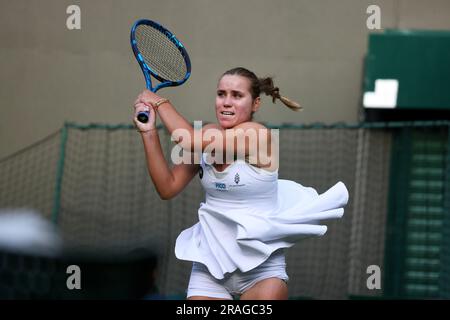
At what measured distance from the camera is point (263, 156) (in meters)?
4.12

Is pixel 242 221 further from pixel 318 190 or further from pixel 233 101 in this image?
pixel 318 190

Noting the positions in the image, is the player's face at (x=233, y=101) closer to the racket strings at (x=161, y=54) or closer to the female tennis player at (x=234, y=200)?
the female tennis player at (x=234, y=200)

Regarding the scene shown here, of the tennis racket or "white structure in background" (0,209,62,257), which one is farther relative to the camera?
"white structure in background" (0,209,62,257)

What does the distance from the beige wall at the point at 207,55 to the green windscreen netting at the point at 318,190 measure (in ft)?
1.13

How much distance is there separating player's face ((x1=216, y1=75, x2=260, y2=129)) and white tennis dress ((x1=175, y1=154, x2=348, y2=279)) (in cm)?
22

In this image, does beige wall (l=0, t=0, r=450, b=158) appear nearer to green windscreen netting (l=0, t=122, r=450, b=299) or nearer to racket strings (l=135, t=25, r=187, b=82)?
green windscreen netting (l=0, t=122, r=450, b=299)

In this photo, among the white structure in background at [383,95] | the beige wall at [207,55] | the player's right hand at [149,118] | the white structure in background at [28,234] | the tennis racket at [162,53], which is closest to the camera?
the player's right hand at [149,118]

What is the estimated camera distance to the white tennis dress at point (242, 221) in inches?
161

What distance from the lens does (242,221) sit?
13.4ft

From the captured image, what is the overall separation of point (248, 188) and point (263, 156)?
0.56 ft

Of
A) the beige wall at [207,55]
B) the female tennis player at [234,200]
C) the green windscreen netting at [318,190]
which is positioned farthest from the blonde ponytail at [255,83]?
the beige wall at [207,55]

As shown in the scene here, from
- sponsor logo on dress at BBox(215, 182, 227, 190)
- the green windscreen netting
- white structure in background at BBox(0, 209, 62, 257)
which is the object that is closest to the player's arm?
sponsor logo on dress at BBox(215, 182, 227, 190)

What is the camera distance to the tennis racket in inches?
175
